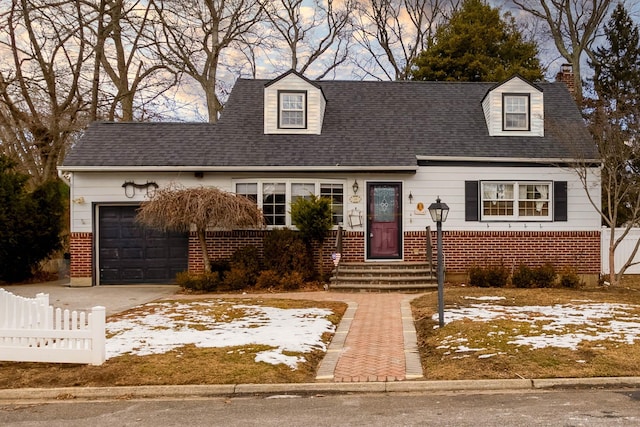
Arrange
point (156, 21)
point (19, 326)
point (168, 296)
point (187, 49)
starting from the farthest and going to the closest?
point (187, 49)
point (156, 21)
point (168, 296)
point (19, 326)

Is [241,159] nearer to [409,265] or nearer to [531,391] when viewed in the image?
[409,265]

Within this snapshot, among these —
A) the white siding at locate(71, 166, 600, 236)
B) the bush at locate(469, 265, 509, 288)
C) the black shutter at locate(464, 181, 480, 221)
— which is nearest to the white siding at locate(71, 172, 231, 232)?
the white siding at locate(71, 166, 600, 236)

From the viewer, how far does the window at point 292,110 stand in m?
15.9

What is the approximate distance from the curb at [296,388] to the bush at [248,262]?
7.93 meters

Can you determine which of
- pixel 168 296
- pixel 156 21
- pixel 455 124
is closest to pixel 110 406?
pixel 168 296

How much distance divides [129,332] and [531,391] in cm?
585

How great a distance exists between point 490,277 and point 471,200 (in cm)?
223

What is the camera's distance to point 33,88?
21812 millimetres

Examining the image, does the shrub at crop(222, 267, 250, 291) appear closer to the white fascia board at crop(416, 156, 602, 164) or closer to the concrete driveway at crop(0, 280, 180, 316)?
the concrete driveway at crop(0, 280, 180, 316)

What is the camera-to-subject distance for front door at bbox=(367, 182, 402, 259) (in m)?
14.9

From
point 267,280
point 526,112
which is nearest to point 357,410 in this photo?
point 267,280

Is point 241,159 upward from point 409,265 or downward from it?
upward

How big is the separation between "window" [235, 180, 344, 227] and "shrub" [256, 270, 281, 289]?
1784 millimetres

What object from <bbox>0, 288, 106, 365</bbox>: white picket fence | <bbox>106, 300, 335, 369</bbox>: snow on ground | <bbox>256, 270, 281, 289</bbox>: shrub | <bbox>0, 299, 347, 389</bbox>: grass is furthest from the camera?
<bbox>256, 270, 281, 289</bbox>: shrub
